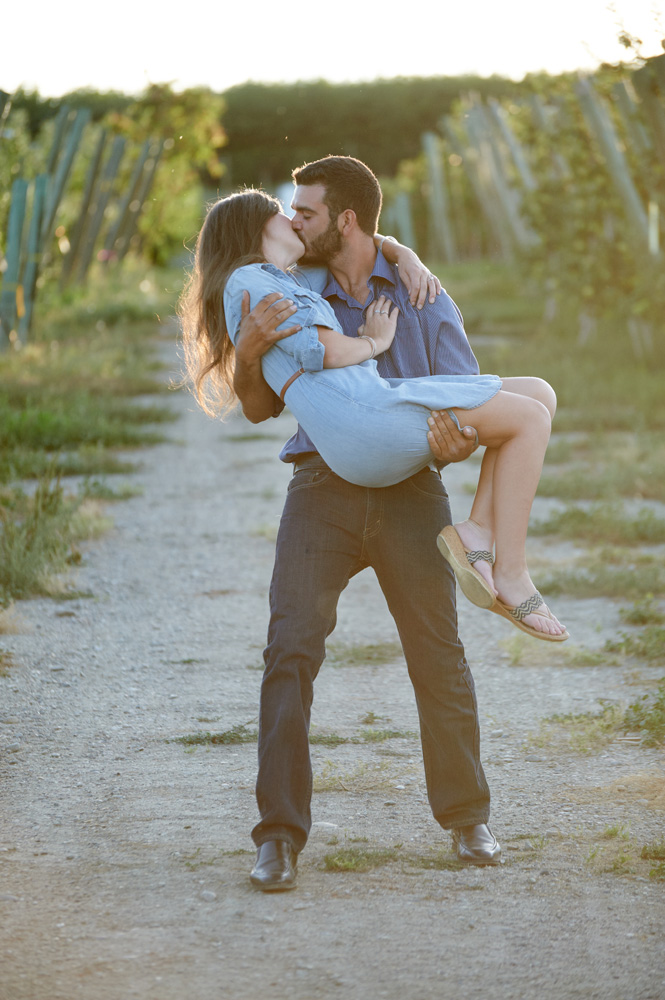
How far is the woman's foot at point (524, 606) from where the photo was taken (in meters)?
3.13

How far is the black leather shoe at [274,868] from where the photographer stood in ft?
9.68

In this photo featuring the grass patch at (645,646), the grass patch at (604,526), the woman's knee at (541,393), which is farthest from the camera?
the grass patch at (604,526)

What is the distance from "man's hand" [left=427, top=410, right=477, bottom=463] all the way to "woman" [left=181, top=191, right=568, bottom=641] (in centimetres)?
2

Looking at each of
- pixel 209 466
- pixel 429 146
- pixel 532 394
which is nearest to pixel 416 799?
pixel 532 394

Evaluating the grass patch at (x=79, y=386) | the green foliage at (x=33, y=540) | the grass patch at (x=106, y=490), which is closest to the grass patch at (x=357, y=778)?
the green foliage at (x=33, y=540)

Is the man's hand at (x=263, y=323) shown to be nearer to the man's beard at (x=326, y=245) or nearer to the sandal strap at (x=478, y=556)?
the man's beard at (x=326, y=245)

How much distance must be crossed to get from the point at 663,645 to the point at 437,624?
2.15 metres

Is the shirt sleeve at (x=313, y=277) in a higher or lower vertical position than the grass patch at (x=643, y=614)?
higher

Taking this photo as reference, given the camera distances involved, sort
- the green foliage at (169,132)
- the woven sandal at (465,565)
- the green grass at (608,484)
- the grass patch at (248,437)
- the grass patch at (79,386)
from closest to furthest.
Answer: the woven sandal at (465,565), the green grass at (608,484), the grass patch at (79,386), the grass patch at (248,437), the green foliage at (169,132)

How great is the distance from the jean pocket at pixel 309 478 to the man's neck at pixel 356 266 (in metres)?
0.47

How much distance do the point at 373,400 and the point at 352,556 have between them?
416 mm

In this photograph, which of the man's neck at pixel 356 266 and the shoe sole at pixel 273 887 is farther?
the man's neck at pixel 356 266

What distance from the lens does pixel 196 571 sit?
6.35 m

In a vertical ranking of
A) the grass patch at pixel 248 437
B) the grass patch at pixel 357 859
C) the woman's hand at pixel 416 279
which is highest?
the woman's hand at pixel 416 279
